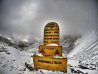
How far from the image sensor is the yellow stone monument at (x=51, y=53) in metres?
21.0

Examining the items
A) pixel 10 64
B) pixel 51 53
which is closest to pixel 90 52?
pixel 51 53

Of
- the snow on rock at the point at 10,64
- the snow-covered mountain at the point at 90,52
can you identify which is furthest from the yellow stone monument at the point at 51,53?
the snow-covered mountain at the point at 90,52

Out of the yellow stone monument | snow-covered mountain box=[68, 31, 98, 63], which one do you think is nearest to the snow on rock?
the yellow stone monument

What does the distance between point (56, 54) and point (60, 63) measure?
1598 mm

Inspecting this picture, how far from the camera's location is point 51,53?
21.9 meters

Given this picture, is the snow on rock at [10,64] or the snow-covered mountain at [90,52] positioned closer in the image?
the snow on rock at [10,64]

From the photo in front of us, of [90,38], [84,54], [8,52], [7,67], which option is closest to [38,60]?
[7,67]

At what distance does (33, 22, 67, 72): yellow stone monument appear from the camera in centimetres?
2103

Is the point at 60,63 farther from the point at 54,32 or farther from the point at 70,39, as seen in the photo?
the point at 70,39

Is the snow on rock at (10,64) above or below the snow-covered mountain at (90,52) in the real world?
below

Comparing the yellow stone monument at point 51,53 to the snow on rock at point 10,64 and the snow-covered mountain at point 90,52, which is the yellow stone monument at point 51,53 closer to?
the snow on rock at point 10,64

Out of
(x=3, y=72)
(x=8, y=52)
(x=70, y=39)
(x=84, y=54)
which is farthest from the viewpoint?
(x=70, y=39)

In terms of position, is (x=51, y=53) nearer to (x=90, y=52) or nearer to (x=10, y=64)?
(x=10, y=64)

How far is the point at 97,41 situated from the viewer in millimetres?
34594
